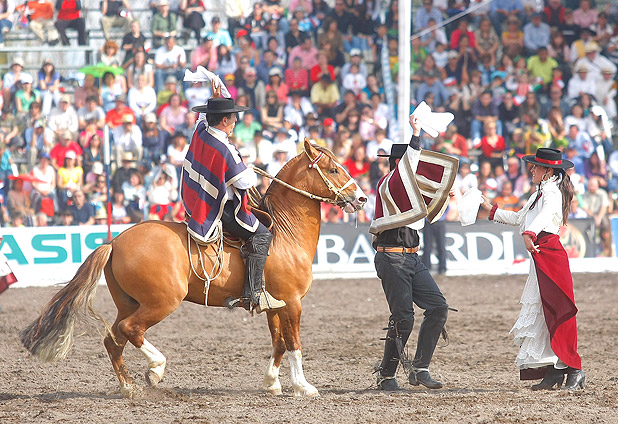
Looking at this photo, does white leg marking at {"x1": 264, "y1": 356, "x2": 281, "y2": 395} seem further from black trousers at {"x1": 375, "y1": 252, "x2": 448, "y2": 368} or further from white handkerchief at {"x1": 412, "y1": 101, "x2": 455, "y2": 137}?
white handkerchief at {"x1": 412, "y1": 101, "x2": 455, "y2": 137}

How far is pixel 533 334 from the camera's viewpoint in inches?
267

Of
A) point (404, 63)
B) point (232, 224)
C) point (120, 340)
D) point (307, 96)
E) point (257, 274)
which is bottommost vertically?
point (120, 340)

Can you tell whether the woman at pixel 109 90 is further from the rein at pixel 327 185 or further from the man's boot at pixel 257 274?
the man's boot at pixel 257 274

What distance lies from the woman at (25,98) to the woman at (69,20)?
158 centimetres

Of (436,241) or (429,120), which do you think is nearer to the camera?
(429,120)

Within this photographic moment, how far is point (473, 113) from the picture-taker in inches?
706

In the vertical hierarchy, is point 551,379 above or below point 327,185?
below

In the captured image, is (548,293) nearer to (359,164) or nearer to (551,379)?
(551,379)

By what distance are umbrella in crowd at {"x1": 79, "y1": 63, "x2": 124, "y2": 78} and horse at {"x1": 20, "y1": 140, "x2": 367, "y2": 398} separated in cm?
1086

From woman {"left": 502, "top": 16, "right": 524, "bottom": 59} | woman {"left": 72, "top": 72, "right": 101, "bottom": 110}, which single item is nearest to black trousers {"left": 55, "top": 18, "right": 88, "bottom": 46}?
woman {"left": 72, "top": 72, "right": 101, "bottom": 110}

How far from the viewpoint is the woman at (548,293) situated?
6680mm

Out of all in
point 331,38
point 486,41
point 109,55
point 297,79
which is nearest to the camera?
point 109,55

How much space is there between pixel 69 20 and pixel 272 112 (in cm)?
454

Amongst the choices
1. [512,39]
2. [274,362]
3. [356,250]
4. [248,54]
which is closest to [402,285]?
[274,362]
